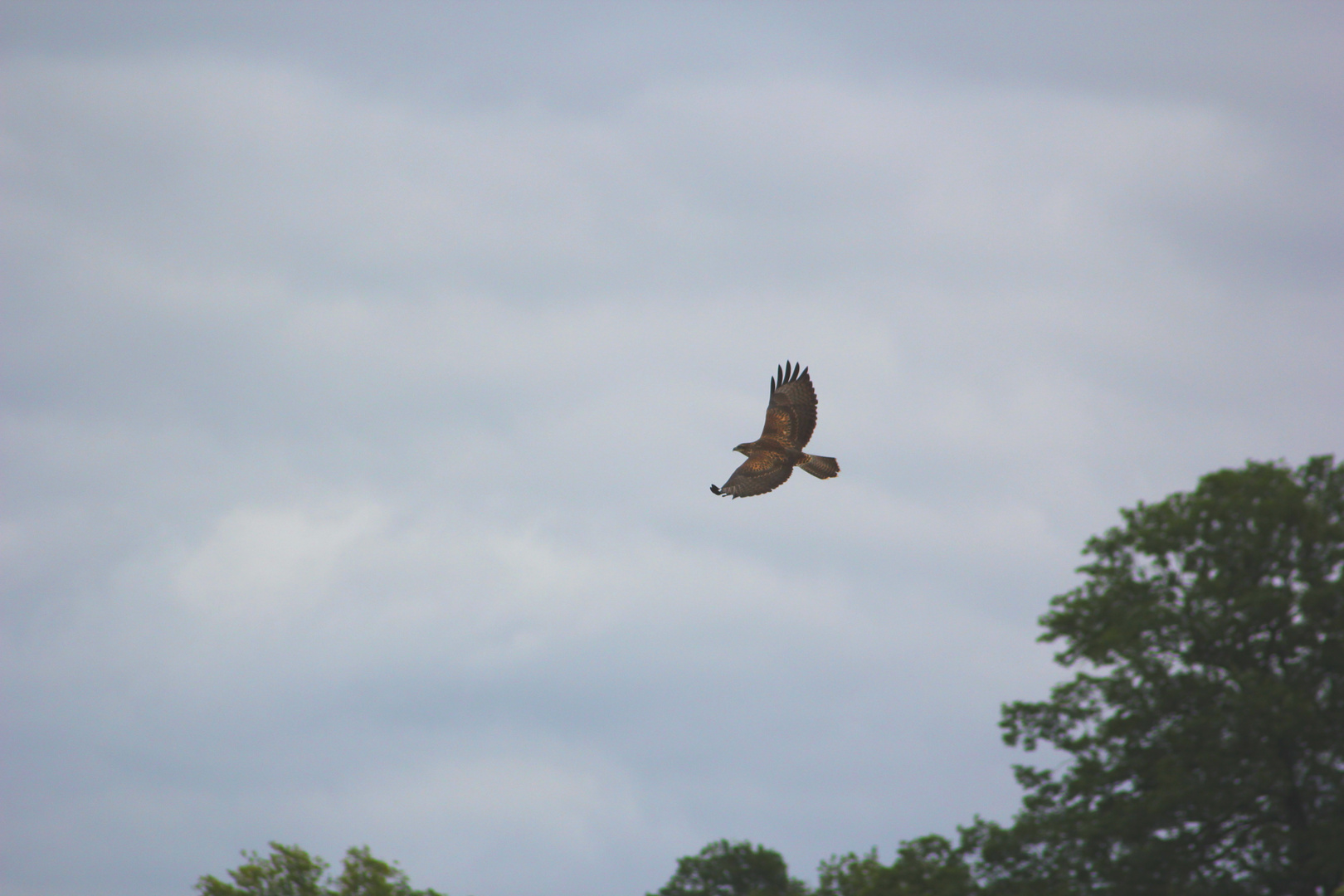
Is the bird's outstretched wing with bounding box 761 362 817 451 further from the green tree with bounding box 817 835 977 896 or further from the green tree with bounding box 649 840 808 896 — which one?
the green tree with bounding box 649 840 808 896

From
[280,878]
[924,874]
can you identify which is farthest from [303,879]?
[924,874]

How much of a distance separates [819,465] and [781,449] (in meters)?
0.75

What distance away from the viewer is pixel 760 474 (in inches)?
877

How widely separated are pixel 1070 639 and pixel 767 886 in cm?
1642

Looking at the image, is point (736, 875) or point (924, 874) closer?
point (924, 874)

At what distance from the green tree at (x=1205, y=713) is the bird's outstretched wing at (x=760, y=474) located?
815 cm

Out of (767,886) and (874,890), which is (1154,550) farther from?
(767,886)

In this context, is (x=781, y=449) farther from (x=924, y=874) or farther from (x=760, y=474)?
(x=924, y=874)

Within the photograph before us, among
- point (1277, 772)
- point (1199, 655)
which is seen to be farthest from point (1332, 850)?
point (1199, 655)

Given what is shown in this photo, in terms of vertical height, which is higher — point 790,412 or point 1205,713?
point 790,412

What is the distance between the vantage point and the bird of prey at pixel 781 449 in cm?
2219

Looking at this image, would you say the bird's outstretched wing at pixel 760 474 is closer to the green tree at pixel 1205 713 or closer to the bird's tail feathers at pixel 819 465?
the bird's tail feathers at pixel 819 465

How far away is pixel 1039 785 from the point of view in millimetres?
25500

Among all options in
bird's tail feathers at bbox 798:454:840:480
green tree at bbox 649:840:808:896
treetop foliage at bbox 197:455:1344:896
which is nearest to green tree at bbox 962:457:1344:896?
treetop foliage at bbox 197:455:1344:896
